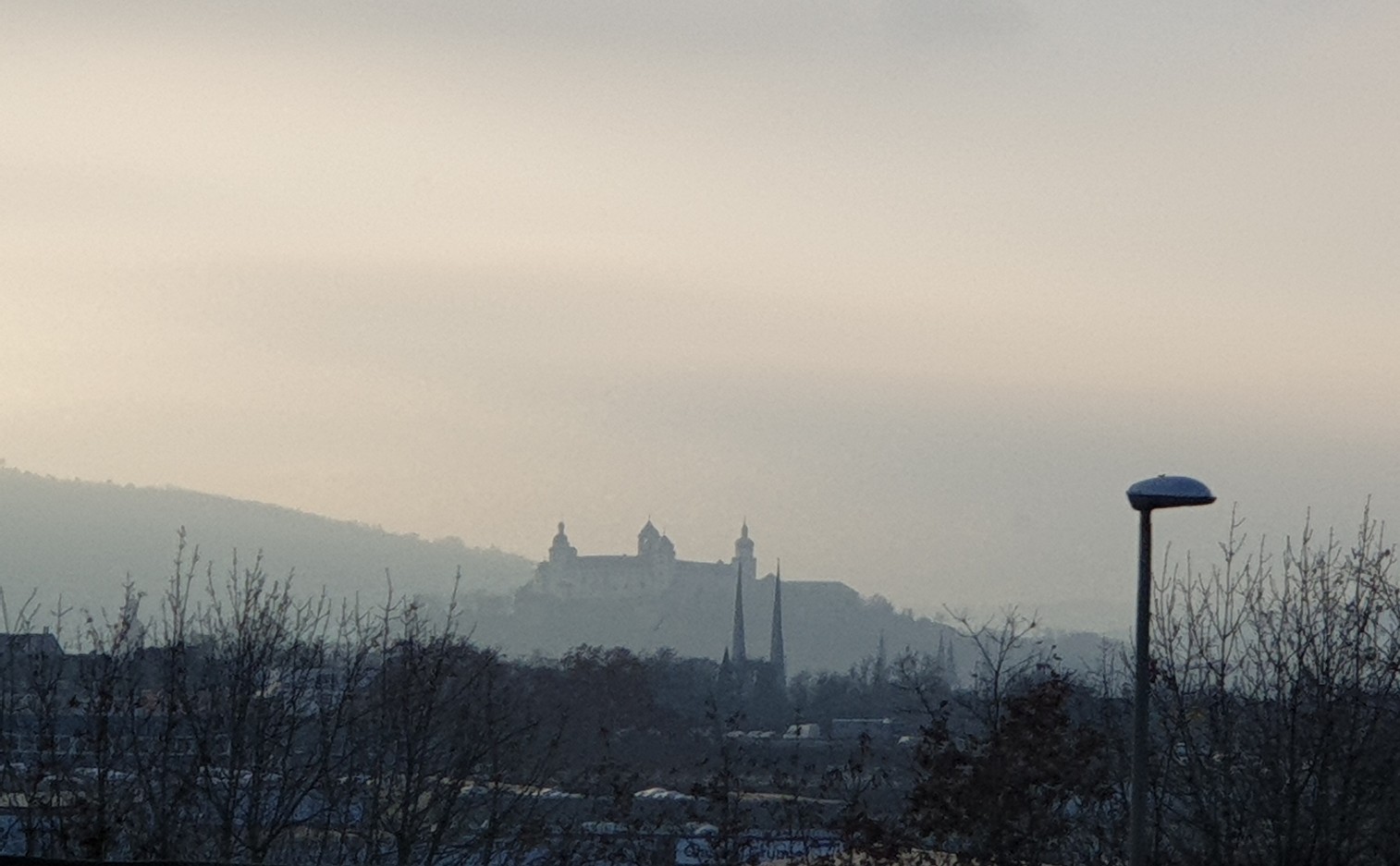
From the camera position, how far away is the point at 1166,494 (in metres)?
12.7

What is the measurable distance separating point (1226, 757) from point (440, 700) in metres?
8.23

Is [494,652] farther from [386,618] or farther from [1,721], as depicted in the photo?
[1,721]

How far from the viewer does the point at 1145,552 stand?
1261 centimetres

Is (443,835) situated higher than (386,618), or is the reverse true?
(386,618)

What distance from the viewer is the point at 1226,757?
1705 cm

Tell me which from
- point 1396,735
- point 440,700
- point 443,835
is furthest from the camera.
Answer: point 440,700

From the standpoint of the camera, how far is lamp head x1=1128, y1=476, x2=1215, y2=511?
1266cm

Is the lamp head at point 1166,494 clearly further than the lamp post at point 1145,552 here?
Yes

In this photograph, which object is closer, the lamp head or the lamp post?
the lamp post

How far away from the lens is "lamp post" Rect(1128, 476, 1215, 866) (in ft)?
40.2

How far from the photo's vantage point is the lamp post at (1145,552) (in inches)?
483

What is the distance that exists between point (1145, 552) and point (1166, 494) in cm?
43

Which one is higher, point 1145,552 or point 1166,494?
point 1166,494

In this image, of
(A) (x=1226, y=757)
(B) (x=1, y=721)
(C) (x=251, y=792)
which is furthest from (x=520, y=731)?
Result: (A) (x=1226, y=757)
